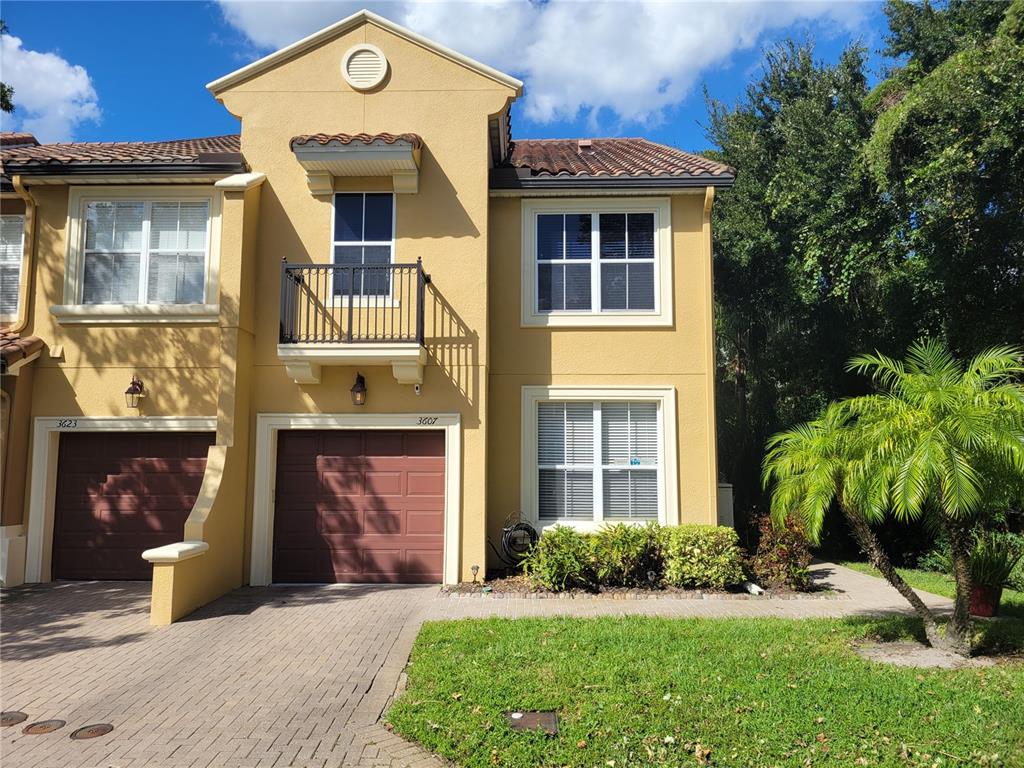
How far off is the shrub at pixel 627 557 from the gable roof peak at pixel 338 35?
6974 millimetres

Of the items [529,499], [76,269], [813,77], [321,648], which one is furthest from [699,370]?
[813,77]

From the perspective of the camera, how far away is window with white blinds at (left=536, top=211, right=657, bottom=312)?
11.3 metres

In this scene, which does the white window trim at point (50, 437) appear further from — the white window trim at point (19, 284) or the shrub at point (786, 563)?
the shrub at point (786, 563)

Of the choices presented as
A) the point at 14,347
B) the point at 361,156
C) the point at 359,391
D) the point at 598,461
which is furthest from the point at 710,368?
the point at 14,347

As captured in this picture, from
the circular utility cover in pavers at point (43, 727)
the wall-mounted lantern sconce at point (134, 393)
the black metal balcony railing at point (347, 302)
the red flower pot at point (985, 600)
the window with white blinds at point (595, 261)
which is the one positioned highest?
the window with white blinds at point (595, 261)

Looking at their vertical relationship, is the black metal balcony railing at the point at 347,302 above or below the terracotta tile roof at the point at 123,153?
below

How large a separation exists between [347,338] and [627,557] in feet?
16.7

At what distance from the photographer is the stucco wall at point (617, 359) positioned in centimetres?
1087

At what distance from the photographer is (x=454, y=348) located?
34.5 feet

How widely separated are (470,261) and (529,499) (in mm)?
3827

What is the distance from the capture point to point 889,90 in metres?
14.7

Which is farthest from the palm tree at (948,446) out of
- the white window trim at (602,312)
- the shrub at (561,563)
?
the white window trim at (602,312)

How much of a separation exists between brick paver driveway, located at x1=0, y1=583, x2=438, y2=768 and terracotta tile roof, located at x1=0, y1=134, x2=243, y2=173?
6.38 metres

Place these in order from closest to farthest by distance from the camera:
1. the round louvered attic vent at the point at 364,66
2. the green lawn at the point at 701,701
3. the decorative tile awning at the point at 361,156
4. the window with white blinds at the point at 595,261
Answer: the green lawn at the point at 701,701, the decorative tile awning at the point at 361,156, the round louvered attic vent at the point at 364,66, the window with white blinds at the point at 595,261
